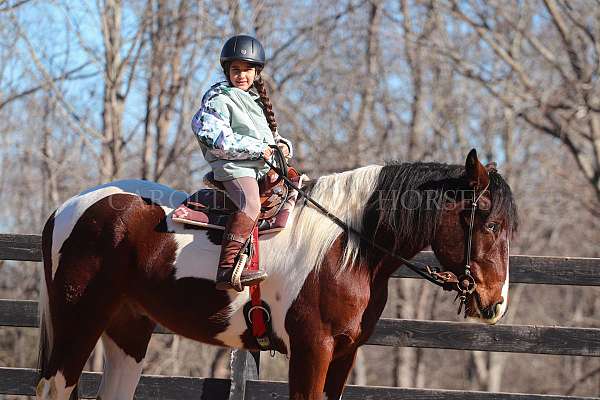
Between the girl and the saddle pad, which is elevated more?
the girl

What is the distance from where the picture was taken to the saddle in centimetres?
420

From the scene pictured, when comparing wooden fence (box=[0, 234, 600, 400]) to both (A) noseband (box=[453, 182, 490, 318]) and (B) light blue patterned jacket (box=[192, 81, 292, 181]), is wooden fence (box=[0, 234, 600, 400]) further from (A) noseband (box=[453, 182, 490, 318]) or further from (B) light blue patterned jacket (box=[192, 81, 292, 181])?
(B) light blue patterned jacket (box=[192, 81, 292, 181])

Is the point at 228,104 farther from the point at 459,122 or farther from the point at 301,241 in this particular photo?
the point at 459,122

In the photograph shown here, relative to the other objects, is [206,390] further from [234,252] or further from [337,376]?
[234,252]

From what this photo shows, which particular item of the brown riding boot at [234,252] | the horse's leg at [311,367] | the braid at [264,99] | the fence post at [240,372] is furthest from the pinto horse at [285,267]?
the fence post at [240,372]

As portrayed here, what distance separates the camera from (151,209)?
4551 millimetres

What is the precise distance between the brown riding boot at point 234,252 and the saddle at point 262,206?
0.16 metres

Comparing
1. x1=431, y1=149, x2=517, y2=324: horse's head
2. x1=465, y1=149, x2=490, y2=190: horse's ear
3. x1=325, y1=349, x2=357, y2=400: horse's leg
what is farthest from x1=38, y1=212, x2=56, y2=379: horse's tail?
x1=465, y1=149, x2=490, y2=190: horse's ear

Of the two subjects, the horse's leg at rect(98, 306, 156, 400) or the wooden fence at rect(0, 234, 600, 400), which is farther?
the wooden fence at rect(0, 234, 600, 400)

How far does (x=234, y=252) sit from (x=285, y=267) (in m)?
0.30

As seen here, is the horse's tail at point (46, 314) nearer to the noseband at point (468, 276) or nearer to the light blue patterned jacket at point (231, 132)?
the light blue patterned jacket at point (231, 132)

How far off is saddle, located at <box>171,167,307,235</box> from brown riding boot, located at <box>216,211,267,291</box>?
0.52 ft

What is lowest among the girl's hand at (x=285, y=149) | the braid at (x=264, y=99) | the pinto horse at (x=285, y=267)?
the pinto horse at (x=285, y=267)

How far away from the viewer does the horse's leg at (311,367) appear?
392cm
